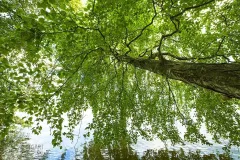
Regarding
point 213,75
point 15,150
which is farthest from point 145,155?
point 213,75

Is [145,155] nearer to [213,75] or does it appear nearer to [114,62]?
[114,62]

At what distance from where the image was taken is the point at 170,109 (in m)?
8.03

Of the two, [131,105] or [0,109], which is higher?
[131,105]

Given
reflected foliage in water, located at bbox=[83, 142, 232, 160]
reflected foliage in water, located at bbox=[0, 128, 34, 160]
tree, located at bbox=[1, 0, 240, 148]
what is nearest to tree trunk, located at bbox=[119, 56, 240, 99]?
tree, located at bbox=[1, 0, 240, 148]

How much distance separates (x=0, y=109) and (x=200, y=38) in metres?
6.14

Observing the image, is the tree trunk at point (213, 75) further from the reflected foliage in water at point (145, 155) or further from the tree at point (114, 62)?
the reflected foliage in water at point (145, 155)

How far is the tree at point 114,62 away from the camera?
9.83 ft

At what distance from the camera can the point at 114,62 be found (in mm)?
6371

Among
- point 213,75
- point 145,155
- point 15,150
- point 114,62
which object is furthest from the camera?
point 15,150

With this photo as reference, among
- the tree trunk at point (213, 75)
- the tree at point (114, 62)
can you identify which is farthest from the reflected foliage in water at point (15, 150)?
the tree trunk at point (213, 75)

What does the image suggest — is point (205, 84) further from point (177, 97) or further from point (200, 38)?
point (177, 97)

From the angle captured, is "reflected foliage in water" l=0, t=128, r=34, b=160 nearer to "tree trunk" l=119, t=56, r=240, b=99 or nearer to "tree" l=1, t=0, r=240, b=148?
"tree" l=1, t=0, r=240, b=148

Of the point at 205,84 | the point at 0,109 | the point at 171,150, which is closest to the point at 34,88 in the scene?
the point at 0,109

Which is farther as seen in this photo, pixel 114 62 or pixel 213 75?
pixel 114 62
